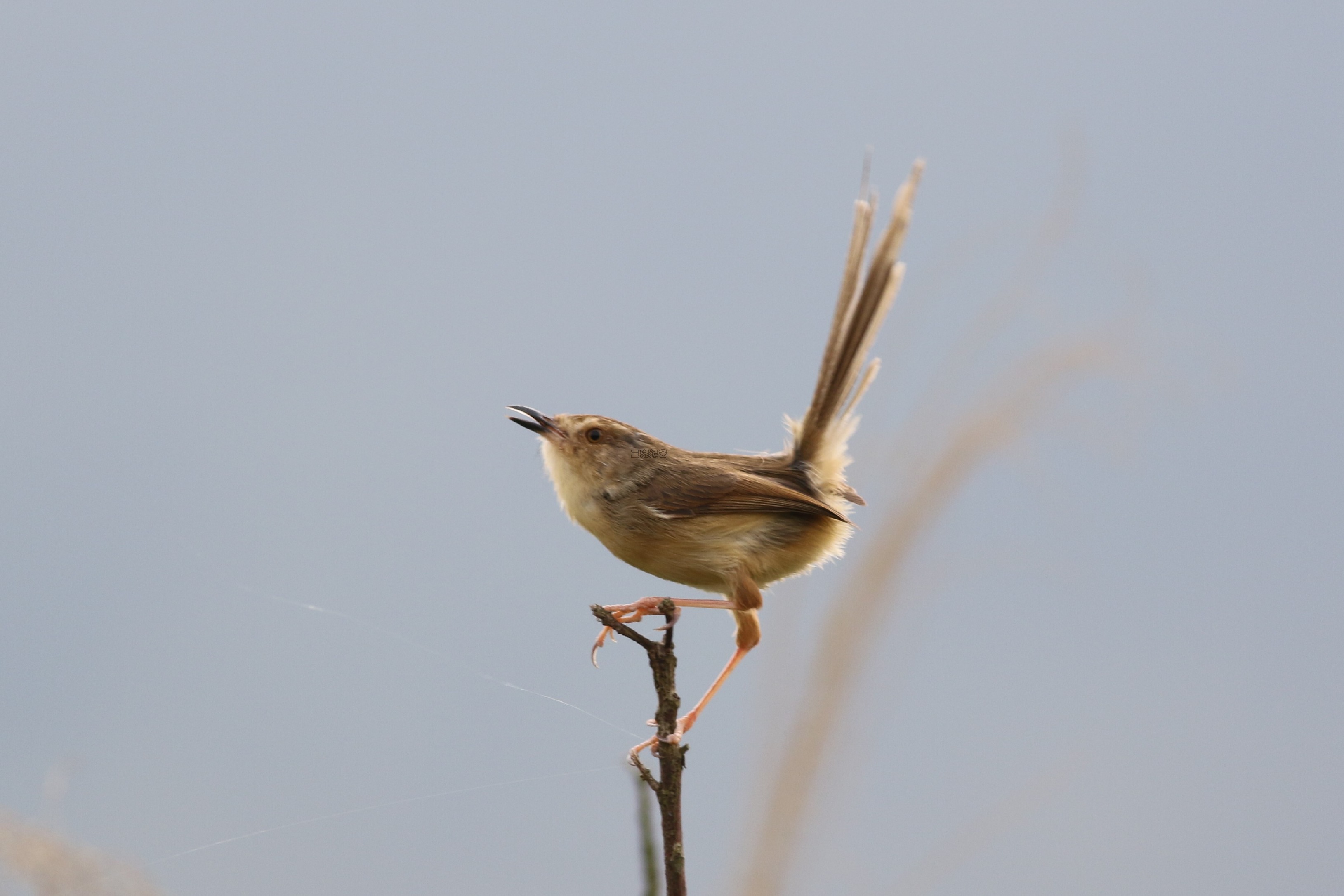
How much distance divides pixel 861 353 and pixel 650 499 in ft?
2.12

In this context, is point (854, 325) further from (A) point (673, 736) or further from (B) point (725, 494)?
(A) point (673, 736)

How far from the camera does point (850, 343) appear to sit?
2553 mm

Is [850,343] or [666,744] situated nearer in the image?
[666,744]

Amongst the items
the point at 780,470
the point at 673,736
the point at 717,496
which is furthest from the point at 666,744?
the point at 780,470

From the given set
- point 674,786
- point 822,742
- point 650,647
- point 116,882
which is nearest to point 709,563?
point 650,647

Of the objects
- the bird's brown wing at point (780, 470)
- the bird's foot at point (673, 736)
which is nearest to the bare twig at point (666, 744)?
the bird's foot at point (673, 736)

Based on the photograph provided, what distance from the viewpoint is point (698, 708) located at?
2369 millimetres

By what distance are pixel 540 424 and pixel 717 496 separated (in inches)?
18.2

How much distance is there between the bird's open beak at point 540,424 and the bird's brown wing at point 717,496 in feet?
0.94

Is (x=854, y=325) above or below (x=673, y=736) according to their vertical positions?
above

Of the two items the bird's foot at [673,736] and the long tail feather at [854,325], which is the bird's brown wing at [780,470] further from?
the bird's foot at [673,736]

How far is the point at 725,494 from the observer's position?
7.89 ft

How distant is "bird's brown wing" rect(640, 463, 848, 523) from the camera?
2.37 meters

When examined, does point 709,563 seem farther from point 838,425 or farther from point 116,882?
point 116,882
